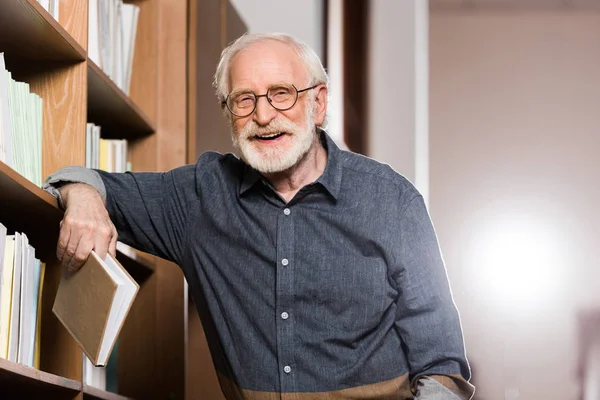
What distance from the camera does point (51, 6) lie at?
199 centimetres

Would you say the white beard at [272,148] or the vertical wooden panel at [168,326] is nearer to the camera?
the white beard at [272,148]

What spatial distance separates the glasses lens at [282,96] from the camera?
190 cm

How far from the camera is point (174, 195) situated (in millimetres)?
1984

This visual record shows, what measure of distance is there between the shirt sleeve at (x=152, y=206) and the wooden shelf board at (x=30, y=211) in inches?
4.8

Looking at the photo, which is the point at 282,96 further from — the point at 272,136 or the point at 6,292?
the point at 6,292

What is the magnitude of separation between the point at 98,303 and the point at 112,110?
1.08 metres

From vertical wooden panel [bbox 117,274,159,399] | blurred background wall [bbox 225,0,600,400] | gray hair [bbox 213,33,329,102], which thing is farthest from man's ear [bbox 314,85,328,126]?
blurred background wall [bbox 225,0,600,400]

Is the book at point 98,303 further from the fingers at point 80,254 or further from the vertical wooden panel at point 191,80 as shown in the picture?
the vertical wooden panel at point 191,80

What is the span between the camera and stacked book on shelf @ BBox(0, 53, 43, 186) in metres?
1.70

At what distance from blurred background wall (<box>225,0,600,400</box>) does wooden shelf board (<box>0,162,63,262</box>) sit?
152 cm

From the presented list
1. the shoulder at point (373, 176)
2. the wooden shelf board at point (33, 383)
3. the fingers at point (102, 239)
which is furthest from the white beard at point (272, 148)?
the wooden shelf board at point (33, 383)

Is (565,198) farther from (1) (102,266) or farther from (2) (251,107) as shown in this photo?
(1) (102,266)

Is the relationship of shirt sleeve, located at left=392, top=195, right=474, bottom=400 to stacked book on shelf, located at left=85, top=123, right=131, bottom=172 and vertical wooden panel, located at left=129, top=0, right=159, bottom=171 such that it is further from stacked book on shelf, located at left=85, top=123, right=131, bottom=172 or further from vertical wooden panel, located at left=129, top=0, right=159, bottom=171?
vertical wooden panel, located at left=129, top=0, right=159, bottom=171

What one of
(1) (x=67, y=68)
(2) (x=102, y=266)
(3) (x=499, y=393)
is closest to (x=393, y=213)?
(2) (x=102, y=266)
